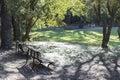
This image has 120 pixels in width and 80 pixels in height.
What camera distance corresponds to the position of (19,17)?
23750 mm

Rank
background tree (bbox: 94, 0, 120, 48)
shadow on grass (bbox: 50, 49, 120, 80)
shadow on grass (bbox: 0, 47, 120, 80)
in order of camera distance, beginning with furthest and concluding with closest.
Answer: background tree (bbox: 94, 0, 120, 48) → shadow on grass (bbox: 50, 49, 120, 80) → shadow on grass (bbox: 0, 47, 120, 80)

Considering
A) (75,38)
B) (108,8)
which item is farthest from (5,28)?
(75,38)

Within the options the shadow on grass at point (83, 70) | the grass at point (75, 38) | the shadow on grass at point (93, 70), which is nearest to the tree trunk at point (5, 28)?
the shadow on grass at point (83, 70)

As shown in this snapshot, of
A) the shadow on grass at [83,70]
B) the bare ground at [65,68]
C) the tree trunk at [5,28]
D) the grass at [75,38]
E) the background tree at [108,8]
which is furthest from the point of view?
the grass at [75,38]

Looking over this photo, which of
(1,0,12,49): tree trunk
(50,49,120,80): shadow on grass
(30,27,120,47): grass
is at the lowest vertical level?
(30,27,120,47): grass

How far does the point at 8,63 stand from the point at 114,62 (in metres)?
5.61

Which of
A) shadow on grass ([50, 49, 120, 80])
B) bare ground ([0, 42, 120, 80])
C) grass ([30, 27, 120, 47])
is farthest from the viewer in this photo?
grass ([30, 27, 120, 47])

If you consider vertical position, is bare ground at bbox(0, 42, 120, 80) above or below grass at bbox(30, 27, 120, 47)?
above

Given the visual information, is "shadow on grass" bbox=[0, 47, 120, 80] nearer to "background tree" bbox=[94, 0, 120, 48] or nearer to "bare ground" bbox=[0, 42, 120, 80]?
"bare ground" bbox=[0, 42, 120, 80]

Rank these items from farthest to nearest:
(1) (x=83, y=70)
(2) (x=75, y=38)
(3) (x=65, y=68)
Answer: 1. (2) (x=75, y=38)
2. (3) (x=65, y=68)
3. (1) (x=83, y=70)

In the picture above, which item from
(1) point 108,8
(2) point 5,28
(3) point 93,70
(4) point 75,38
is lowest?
(4) point 75,38

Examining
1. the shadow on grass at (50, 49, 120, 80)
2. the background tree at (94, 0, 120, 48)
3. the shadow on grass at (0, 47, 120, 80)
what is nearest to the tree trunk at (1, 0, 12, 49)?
the shadow on grass at (0, 47, 120, 80)

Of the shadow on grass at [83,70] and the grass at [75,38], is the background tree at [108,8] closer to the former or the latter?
the grass at [75,38]

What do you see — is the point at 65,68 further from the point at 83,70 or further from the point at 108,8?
the point at 108,8
